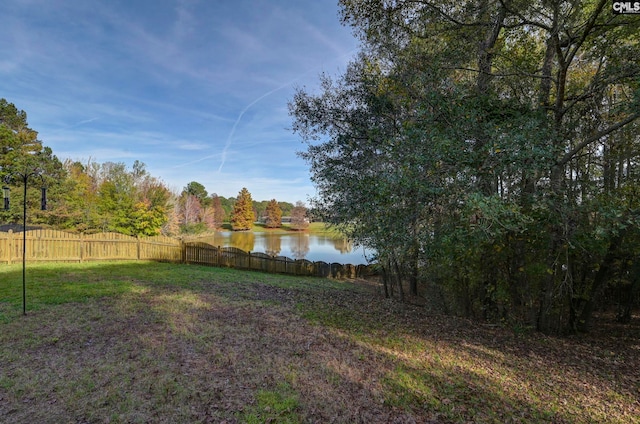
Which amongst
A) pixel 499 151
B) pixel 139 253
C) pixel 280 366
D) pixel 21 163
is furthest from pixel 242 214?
pixel 499 151

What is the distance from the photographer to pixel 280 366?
3305 mm

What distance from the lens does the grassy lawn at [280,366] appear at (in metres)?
2.55

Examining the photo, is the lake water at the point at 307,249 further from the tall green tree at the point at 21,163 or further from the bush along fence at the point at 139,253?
the tall green tree at the point at 21,163

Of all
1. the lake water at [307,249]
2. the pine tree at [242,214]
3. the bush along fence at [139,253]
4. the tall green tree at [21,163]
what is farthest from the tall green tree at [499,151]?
the pine tree at [242,214]

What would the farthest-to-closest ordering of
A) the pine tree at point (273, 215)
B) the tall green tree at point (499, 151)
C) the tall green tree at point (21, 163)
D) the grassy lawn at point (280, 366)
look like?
the pine tree at point (273, 215) < the tall green tree at point (21, 163) < the tall green tree at point (499, 151) < the grassy lawn at point (280, 366)

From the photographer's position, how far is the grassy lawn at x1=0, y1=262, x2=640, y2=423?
2547 mm

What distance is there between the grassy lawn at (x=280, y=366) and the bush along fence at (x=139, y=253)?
369 cm

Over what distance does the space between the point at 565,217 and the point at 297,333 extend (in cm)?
389

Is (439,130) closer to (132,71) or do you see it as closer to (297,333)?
(297,333)

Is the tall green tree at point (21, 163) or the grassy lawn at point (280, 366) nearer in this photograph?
the grassy lawn at point (280, 366)

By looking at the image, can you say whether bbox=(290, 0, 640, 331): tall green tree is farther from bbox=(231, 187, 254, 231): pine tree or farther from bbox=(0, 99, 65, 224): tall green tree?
bbox=(231, 187, 254, 231): pine tree

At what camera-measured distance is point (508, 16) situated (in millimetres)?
5203

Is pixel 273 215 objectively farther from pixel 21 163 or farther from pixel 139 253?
pixel 139 253

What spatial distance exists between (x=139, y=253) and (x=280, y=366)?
32.6 ft
